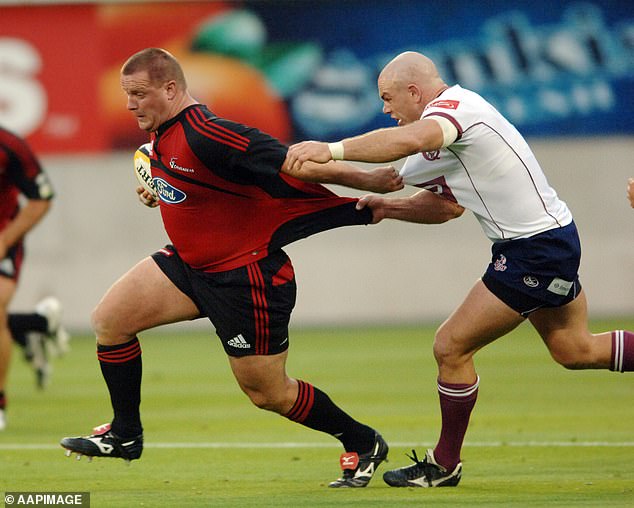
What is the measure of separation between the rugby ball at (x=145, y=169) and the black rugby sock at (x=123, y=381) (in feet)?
2.55

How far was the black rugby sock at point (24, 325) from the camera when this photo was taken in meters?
11.9

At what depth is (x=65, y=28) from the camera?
19.7 meters

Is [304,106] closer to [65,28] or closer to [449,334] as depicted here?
[65,28]

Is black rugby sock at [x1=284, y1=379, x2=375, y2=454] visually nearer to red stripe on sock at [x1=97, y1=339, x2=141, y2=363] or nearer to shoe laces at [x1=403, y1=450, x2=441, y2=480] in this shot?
shoe laces at [x1=403, y1=450, x2=441, y2=480]

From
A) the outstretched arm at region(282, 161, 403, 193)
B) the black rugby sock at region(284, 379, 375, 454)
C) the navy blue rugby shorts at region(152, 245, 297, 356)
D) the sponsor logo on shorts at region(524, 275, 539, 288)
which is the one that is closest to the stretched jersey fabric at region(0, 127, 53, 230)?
the navy blue rugby shorts at region(152, 245, 297, 356)

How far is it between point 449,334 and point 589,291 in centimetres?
1344

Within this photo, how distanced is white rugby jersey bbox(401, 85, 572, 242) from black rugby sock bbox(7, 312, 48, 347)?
6.10 meters

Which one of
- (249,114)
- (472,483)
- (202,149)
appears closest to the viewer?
(202,149)

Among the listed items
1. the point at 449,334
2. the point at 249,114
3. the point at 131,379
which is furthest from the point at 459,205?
the point at 249,114

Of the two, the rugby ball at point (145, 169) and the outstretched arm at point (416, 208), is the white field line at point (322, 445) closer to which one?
the outstretched arm at point (416, 208)

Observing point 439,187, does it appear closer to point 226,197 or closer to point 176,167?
point 226,197

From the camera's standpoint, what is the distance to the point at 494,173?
6.62 metres

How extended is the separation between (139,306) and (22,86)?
1356 cm

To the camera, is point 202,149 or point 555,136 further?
point 555,136
